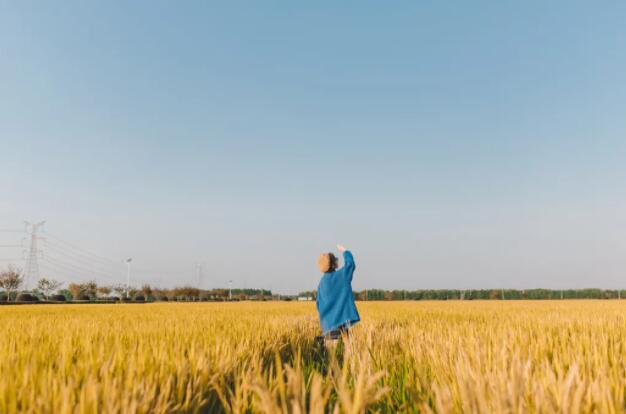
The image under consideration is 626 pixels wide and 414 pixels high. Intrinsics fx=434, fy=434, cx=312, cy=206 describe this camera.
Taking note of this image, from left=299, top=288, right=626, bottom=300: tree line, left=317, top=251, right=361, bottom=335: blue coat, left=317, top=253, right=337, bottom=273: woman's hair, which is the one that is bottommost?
left=299, top=288, right=626, bottom=300: tree line

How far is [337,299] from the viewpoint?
6523 mm

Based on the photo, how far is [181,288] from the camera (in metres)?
109

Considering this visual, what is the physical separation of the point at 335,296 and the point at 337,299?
0.05 meters

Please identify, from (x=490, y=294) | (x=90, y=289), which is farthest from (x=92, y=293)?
(x=490, y=294)

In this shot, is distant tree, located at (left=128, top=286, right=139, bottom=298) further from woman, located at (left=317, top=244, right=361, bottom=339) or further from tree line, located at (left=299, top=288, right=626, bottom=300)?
woman, located at (left=317, top=244, right=361, bottom=339)

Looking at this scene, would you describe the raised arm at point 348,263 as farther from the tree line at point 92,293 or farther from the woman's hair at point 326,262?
the tree line at point 92,293

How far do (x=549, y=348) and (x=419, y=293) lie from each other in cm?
9698

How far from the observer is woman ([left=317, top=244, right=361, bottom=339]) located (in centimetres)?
646

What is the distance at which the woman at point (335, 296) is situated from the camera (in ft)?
21.2

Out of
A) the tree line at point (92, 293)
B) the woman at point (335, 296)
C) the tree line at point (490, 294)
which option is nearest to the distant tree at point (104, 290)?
the tree line at point (92, 293)

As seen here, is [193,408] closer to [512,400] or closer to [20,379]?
[20,379]

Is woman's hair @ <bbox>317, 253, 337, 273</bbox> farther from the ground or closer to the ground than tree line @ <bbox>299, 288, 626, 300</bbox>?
farther from the ground

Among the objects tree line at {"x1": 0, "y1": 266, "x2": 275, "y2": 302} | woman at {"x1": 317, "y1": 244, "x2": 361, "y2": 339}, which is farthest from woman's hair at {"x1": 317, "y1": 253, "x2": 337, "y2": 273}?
tree line at {"x1": 0, "y1": 266, "x2": 275, "y2": 302}

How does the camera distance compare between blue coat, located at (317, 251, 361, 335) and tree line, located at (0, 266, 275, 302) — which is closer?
blue coat, located at (317, 251, 361, 335)
